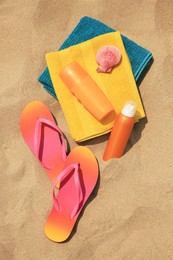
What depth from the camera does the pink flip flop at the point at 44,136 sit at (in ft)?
4.09

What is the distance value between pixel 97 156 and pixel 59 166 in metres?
0.14

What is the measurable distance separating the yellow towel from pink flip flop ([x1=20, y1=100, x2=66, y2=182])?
85 millimetres

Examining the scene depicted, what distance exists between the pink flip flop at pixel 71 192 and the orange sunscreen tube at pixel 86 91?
0.15 meters

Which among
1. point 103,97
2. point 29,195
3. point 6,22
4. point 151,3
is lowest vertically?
point 29,195

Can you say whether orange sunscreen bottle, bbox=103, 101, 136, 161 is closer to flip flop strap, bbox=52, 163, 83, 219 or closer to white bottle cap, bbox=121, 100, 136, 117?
white bottle cap, bbox=121, 100, 136, 117

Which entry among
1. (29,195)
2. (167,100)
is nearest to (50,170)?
(29,195)

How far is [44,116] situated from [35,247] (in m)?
0.44

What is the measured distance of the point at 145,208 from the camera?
1159 mm

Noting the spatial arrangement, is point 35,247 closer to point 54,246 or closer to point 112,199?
point 54,246

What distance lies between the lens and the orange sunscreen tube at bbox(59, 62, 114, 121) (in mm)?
1152

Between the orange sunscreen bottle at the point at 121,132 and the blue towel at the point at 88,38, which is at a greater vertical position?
the blue towel at the point at 88,38

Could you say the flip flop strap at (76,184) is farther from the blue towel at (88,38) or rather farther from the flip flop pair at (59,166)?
the blue towel at (88,38)

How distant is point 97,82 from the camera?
1.19 metres

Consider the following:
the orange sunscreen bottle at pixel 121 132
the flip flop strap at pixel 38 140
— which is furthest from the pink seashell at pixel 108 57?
the flip flop strap at pixel 38 140
